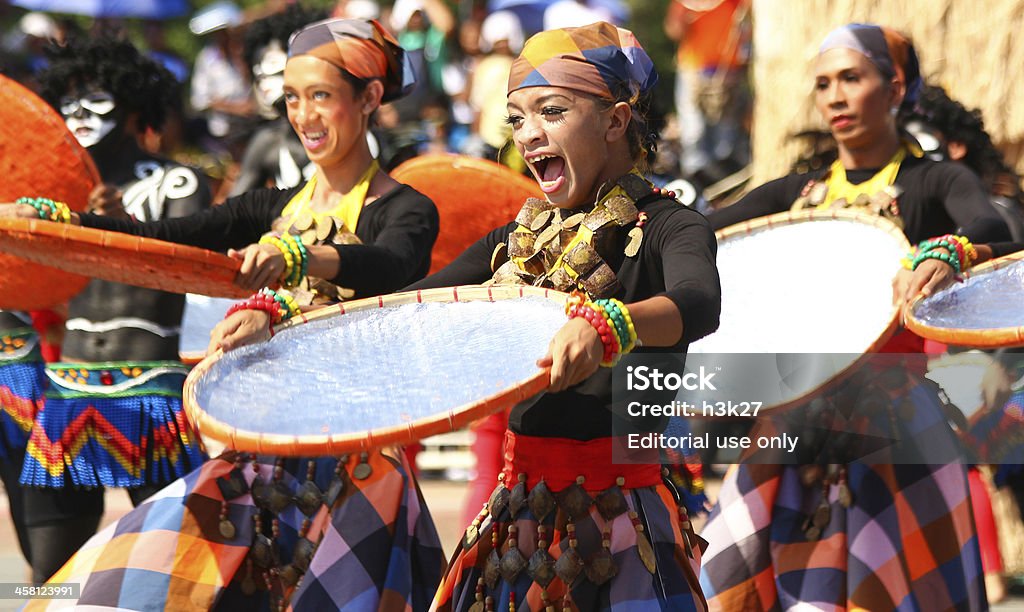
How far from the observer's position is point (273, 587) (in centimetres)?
419

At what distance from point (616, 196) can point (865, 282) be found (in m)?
1.19

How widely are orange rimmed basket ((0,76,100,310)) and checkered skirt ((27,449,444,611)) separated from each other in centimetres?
118

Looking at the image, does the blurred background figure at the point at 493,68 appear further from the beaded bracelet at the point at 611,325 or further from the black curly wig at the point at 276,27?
the beaded bracelet at the point at 611,325

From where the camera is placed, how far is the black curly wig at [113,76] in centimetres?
580

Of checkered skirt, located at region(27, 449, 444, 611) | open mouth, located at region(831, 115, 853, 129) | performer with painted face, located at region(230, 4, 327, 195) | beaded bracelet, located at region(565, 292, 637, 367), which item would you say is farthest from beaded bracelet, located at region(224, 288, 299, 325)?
performer with painted face, located at region(230, 4, 327, 195)

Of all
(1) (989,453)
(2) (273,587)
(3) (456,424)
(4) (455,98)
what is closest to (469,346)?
(3) (456,424)

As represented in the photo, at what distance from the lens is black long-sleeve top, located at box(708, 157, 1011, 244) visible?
14.0 feet

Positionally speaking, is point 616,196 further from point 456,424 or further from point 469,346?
point 456,424

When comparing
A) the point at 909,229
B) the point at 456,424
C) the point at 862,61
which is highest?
the point at 862,61

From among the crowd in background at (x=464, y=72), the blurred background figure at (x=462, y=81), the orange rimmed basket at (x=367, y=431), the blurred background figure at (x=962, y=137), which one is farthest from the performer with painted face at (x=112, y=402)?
the blurred background figure at (x=462, y=81)

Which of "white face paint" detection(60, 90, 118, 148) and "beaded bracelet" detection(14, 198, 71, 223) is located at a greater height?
"white face paint" detection(60, 90, 118, 148)

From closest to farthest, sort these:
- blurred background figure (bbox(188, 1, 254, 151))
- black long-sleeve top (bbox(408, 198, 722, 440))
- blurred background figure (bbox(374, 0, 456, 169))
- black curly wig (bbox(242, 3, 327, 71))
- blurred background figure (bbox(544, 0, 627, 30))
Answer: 1. black long-sleeve top (bbox(408, 198, 722, 440))
2. black curly wig (bbox(242, 3, 327, 71))
3. blurred background figure (bbox(544, 0, 627, 30))
4. blurred background figure (bbox(374, 0, 456, 169))
5. blurred background figure (bbox(188, 1, 254, 151))

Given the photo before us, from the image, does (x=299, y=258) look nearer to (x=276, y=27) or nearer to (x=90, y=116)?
(x=90, y=116)

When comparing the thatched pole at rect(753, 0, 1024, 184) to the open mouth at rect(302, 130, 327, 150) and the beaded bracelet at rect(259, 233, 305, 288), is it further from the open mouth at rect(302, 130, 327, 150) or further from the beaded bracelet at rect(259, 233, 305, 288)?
the beaded bracelet at rect(259, 233, 305, 288)
